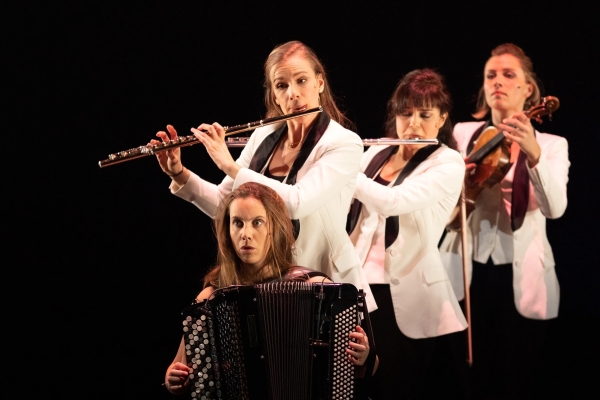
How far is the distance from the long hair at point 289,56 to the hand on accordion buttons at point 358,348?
110cm

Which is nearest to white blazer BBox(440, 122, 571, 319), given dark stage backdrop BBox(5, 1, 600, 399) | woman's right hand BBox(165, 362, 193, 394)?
dark stage backdrop BBox(5, 1, 600, 399)

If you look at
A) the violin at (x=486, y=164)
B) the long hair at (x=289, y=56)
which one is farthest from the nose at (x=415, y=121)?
the violin at (x=486, y=164)

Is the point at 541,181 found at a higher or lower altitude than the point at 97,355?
higher

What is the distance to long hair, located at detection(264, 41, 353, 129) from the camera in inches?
128

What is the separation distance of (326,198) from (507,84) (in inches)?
61.3

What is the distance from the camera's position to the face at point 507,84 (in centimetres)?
420

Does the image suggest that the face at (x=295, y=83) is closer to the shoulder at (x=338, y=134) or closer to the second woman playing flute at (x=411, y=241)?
the shoulder at (x=338, y=134)

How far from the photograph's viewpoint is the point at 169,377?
106 inches

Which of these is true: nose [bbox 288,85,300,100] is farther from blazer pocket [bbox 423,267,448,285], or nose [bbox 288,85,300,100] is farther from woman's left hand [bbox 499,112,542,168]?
woman's left hand [bbox 499,112,542,168]

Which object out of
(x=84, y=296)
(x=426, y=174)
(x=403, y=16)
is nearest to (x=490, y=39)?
(x=403, y=16)

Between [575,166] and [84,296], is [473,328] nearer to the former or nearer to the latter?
[575,166]

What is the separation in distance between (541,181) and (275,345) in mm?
1839

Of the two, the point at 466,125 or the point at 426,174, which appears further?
the point at 466,125

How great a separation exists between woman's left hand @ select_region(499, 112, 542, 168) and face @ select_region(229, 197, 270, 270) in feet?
4.78
